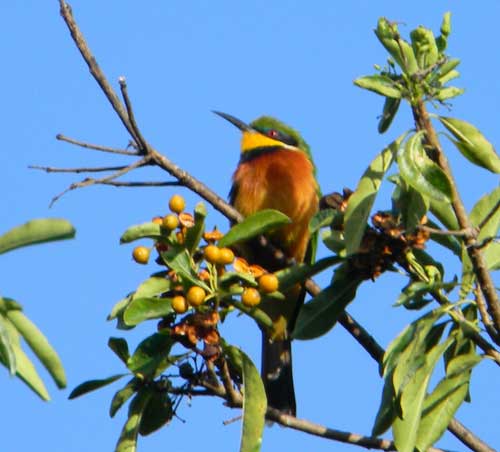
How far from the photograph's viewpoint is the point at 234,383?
362cm

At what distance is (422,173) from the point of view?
121 inches

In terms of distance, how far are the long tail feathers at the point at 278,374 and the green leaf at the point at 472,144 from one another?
89.5 inches

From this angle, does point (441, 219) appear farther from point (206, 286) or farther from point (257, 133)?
point (257, 133)

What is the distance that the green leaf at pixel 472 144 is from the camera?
3.26m

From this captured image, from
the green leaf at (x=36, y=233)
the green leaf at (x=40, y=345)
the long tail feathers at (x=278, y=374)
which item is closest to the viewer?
the green leaf at (x=36, y=233)

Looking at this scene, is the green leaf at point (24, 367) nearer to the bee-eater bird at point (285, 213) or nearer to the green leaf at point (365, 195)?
the green leaf at point (365, 195)

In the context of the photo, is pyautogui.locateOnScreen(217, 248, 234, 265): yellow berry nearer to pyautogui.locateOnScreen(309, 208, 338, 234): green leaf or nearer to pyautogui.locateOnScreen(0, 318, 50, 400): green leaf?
pyautogui.locateOnScreen(309, 208, 338, 234): green leaf

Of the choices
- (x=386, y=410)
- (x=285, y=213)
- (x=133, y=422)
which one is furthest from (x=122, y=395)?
(x=285, y=213)

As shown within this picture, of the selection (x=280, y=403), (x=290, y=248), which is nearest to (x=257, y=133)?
(x=290, y=248)

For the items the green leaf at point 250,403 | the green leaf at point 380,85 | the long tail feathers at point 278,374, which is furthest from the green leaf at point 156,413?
the long tail feathers at point 278,374

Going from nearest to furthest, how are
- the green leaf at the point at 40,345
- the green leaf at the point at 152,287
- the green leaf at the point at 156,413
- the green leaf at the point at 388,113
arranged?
1. the green leaf at the point at 40,345
2. the green leaf at the point at 388,113
3. the green leaf at the point at 152,287
4. the green leaf at the point at 156,413

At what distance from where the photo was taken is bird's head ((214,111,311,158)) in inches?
251

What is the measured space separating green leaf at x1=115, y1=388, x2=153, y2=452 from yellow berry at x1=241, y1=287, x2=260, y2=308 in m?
0.44

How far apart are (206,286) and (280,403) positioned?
2075 mm
